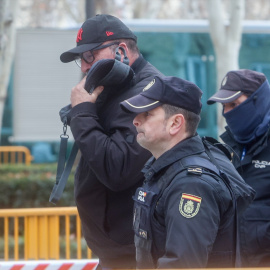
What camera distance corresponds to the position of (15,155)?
15.2 metres

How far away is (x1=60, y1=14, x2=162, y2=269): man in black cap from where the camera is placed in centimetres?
296

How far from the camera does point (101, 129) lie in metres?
3.03

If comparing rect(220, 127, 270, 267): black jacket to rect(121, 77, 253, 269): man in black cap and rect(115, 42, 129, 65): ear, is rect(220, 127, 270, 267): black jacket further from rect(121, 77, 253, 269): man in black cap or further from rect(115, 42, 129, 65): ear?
rect(121, 77, 253, 269): man in black cap

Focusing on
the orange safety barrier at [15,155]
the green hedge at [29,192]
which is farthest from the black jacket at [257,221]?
the orange safety barrier at [15,155]

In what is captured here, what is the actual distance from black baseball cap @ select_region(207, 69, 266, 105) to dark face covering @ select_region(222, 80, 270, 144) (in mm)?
44

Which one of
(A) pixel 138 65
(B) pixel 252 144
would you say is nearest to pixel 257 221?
(B) pixel 252 144

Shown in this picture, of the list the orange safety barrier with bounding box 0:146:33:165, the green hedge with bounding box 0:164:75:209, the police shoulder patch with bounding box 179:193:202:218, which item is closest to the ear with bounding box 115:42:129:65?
the police shoulder patch with bounding box 179:193:202:218

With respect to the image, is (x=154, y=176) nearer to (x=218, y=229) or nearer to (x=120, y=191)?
(x=218, y=229)

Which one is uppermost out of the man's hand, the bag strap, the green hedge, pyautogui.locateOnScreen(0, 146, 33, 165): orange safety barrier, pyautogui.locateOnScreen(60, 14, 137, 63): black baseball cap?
pyautogui.locateOnScreen(60, 14, 137, 63): black baseball cap

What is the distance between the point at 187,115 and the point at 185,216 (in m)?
0.44

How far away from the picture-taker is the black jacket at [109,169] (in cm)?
295

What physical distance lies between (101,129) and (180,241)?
2.82 feet

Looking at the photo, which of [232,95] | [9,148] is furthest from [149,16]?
[232,95]

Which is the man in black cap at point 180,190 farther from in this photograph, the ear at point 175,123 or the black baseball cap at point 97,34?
the black baseball cap at point 97,34
